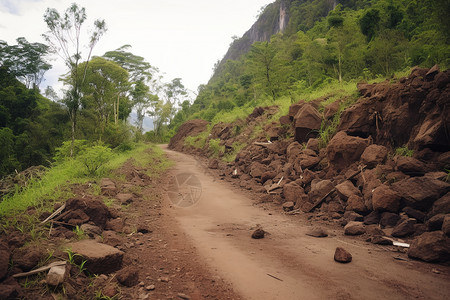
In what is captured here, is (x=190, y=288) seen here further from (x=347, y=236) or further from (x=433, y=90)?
(x=433, y=90)

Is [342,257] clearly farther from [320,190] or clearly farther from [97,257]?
[97,257]

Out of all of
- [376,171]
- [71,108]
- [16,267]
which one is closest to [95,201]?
[16,267]

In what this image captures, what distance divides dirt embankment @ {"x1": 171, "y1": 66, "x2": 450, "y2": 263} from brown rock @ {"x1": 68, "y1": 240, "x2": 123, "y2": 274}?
415 cm

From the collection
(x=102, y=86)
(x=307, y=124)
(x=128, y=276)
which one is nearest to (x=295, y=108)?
(x=307, y=124)

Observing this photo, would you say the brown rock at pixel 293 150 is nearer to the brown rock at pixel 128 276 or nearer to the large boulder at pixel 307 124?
the large boulder at pixel 307 124

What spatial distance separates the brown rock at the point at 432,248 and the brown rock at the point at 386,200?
3.77ft

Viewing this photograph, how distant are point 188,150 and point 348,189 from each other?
62.6 ft

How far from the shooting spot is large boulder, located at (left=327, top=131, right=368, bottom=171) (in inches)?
273

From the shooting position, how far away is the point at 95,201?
4.64 meters

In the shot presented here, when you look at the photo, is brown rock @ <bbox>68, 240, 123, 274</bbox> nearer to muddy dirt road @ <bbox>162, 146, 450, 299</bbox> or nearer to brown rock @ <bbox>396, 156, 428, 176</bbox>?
muddy dirt road @ <bbox>162, 146, 450, 299</bbox>

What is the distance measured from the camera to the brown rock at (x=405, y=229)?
4355 mm

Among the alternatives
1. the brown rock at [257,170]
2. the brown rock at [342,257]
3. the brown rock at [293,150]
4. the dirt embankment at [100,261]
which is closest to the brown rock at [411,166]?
the brown rock at [342,257]

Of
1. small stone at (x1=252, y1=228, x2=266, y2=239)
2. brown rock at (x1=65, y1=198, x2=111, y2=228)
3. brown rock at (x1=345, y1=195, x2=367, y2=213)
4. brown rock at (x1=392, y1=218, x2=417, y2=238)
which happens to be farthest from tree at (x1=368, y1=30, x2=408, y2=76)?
brown rock at (x1=65, y1=198, x2=111, y2=228)

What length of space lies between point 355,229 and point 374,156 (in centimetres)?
244
